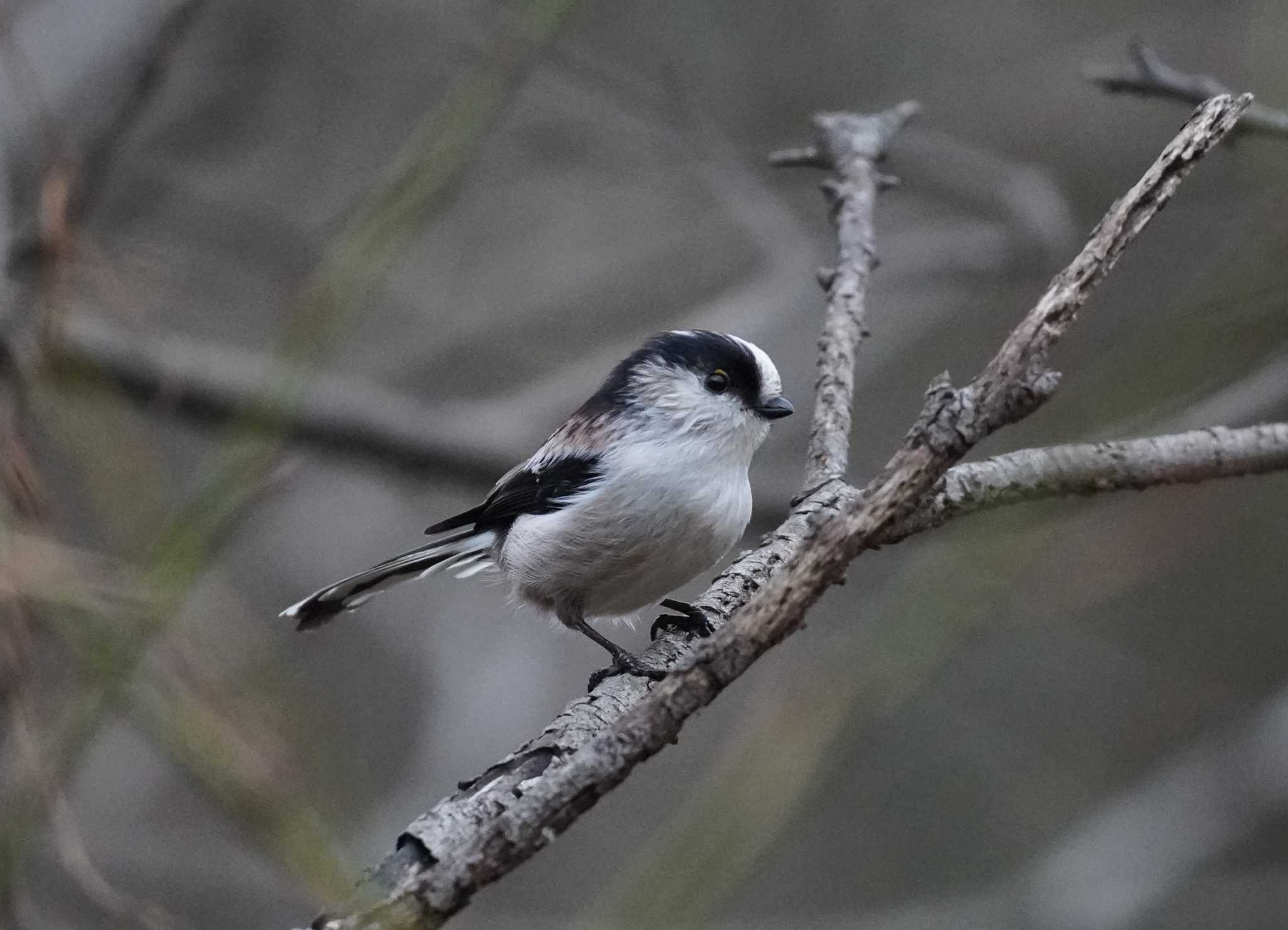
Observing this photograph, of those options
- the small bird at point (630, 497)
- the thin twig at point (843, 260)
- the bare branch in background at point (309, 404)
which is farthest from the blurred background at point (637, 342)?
the thin twig at point (843, 260)

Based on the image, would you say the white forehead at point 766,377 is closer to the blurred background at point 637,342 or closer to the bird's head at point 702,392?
the bird's head at point 702,392

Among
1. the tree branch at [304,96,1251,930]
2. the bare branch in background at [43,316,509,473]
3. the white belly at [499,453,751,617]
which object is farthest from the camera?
the bare branch in background at [43,316,509,473]

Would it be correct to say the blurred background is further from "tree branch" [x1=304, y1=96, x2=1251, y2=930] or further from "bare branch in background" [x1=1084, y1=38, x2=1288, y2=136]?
"tree branch" [x1=304, y1=96, x2=1251, y2=930]

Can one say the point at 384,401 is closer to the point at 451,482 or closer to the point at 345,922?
the point at 451,482

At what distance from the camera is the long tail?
12.1 feet

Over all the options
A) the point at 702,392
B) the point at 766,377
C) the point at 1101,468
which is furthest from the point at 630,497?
the point at 1101,468

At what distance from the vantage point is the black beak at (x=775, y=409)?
3715 mm

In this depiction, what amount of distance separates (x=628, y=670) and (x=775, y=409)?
1.28m

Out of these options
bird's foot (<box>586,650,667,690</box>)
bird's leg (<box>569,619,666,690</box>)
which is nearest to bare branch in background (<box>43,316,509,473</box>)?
bird's leg (<box>569,619,666,690</box>)

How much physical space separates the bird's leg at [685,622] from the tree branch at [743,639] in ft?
3.05

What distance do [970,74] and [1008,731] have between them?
3469mm

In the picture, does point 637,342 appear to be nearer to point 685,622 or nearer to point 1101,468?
point 685,622

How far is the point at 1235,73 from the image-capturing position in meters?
5.89

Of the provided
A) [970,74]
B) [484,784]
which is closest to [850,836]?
[970,74]
